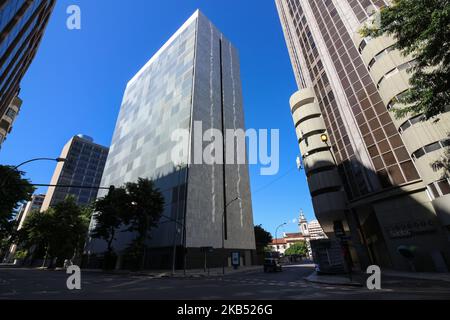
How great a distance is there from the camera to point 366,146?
29672 millimetres

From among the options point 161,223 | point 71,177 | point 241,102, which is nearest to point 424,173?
point 161,223

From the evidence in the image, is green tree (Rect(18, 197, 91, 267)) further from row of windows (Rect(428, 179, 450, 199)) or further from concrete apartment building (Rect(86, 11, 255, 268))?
row of windows (Rect(428, 179, 450, 199))

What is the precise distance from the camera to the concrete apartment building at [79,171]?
332 ft

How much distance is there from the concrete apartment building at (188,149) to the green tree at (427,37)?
77.1 ft

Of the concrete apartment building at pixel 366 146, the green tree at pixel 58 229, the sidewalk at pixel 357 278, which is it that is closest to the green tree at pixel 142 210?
the green tree at pixel 58 229

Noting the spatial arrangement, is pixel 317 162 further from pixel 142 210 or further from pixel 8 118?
pixel 8 118

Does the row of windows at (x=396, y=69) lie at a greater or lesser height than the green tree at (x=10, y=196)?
greater

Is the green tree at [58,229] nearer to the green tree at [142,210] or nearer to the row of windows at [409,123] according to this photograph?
the green tree at [142,210]

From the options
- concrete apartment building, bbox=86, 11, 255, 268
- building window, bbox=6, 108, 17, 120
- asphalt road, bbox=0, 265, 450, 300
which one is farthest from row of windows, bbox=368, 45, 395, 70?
building window, bbox=6, 108, 17, 120

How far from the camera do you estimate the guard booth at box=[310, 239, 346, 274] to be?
2133 centimetres

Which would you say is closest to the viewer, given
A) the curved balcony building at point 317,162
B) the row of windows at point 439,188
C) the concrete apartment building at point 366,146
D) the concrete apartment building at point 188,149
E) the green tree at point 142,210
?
the row of windows at point 439,188

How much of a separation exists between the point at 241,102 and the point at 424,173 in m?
43.7

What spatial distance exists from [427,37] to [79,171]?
5054 inches

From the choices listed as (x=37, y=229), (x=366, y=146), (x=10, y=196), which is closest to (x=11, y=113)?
(x=37, y=229)
